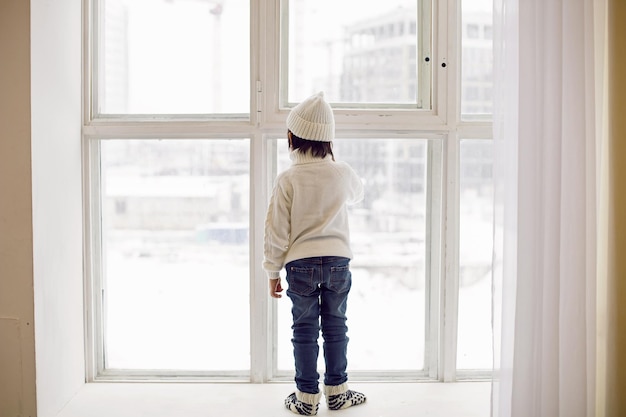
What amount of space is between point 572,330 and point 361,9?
130cm

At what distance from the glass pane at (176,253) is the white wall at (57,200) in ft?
0.45

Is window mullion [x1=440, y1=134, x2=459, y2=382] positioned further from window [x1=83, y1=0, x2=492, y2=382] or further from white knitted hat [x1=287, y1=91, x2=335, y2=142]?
white knitted hat [x1=287, y1=91, x2=335, y2=142]

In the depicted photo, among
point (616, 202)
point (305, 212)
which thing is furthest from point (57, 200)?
point (616, 202)

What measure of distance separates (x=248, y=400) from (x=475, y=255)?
3.14ft

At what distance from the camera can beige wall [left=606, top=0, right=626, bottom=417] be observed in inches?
61.8

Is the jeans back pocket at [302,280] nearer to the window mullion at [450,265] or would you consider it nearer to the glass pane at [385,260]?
the glass pane at [385,260]

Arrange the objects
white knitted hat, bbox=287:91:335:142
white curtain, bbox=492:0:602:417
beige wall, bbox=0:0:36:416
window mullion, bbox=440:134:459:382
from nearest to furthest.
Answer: white curtain, bbox=492:0:602:417, beige wall, bbox=0:0:36:416, white knitted hat, bbox=287:91:335:142, window mullion, bbox=440:134:459:382

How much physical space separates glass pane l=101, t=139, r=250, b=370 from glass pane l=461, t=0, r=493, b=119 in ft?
2.68

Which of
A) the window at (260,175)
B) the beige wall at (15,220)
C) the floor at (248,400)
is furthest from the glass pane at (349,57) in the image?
the floor at (248,400)

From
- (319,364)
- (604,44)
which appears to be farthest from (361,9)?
(319,364)

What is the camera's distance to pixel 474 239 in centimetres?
218

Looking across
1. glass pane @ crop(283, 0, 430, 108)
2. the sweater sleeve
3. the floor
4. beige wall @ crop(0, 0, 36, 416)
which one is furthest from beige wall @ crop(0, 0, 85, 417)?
glass pane @ crop(283, 0, 430, 108)

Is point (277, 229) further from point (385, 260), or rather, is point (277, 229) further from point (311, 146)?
point (385, 260)

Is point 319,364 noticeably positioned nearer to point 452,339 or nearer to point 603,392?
point 452,339
